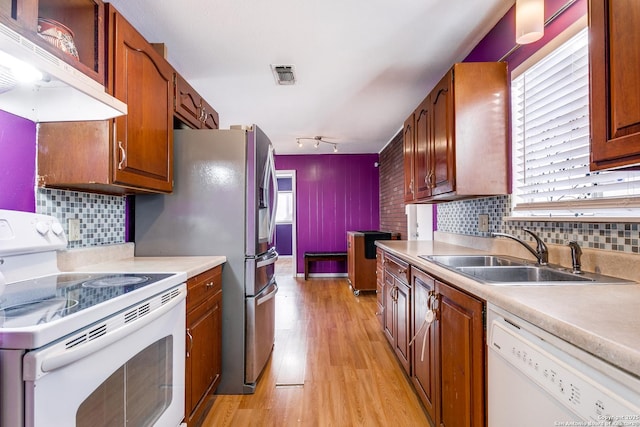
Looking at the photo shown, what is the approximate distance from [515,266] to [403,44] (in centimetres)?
164

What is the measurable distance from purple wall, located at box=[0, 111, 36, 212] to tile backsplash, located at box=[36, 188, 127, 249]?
59mm

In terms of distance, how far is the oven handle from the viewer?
693 mm

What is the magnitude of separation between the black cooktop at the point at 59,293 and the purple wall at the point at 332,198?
4511 millimetres

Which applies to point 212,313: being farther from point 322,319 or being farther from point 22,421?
point 322,319

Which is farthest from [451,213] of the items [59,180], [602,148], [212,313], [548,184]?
[59,180]

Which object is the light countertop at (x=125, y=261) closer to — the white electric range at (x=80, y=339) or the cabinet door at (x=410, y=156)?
the white electric range at (x=80, y=339)

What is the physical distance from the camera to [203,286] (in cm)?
162

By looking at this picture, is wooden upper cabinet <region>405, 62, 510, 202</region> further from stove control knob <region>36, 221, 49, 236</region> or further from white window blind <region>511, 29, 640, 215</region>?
stove control knob <region>36, 221, 49, 236</region>

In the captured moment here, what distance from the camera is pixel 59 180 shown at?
135cm

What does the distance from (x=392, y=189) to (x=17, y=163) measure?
432 centimetres

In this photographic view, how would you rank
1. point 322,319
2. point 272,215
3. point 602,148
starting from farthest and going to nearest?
point 322,319, point 272,215, point 602,148

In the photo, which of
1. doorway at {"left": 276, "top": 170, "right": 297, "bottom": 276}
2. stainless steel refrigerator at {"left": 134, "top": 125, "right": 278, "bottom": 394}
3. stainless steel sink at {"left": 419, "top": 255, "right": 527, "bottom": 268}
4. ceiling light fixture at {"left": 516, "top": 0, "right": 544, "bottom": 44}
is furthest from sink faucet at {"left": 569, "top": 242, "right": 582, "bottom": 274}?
doorway at {"left": 276, "top": 170, "right": 297, "bottom": 276}

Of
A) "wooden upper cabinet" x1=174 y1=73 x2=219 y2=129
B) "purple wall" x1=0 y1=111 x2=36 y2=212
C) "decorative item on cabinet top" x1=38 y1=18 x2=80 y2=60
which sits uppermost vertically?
"wooden upper cabinet" x1=174 y1=73 x2=219 y2=129

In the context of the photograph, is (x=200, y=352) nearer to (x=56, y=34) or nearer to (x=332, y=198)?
(x=56, y=34)
